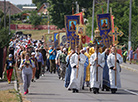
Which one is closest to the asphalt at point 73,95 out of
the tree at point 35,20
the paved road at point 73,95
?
the paved road at point 73,95

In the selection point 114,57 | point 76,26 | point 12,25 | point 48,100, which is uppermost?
point 12,25

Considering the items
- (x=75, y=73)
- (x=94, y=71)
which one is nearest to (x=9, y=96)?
(x=75, y=73)

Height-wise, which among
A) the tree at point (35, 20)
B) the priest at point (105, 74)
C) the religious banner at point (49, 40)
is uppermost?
the tree at point (35, 20)

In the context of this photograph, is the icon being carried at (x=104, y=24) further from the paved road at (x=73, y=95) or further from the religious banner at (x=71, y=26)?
the paved road at (x=73, y=95)

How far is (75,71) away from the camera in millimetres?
17516

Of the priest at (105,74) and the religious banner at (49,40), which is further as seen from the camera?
the religious banner at (49,40)

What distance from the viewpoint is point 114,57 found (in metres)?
17.4

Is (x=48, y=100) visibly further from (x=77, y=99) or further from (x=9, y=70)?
(x=9, y=70)

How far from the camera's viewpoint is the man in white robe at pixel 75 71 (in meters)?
17.3

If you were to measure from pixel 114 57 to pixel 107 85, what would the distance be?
112 centimetres

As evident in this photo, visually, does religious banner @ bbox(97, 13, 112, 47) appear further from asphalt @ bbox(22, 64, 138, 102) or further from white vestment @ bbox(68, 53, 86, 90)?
white vestment @ bbox(68, 53, 86, 90)

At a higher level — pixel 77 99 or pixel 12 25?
pixel 12 25

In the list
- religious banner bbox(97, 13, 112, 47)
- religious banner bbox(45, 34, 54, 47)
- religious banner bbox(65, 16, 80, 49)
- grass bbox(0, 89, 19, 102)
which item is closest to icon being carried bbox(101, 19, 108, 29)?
religious banner bbox(97, 13, 112, 47)

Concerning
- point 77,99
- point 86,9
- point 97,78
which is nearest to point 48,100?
point 77,99
